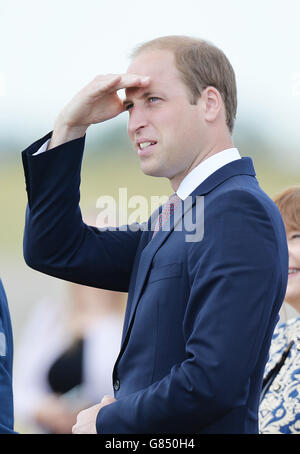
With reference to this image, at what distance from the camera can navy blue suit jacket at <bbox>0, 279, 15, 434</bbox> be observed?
1832mm

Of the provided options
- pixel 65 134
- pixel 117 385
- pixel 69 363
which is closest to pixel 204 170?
pixel 65 134

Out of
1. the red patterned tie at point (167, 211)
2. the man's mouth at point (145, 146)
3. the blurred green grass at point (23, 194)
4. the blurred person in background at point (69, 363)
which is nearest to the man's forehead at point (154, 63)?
the man's mouth at point (145, 146)

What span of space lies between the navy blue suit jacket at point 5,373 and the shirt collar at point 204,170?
2.10ft

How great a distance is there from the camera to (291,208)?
2.68 metres

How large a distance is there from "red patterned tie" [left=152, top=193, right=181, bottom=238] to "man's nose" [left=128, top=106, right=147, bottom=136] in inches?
6.9

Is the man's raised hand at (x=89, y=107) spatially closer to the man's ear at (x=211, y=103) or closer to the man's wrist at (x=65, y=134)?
the man's wrist at (x=65, y=134)

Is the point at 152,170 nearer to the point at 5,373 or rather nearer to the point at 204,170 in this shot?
the point at 204,170

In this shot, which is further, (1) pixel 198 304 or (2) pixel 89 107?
(2) pixel 89 107

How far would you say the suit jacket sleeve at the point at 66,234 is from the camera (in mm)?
1712

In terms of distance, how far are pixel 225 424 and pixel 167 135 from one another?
2.06 feet

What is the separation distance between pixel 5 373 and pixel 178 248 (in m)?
0.66

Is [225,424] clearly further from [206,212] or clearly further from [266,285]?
[206,212]

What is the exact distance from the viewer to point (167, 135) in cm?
162

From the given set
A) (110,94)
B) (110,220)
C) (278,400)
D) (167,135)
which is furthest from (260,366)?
(110,220)
